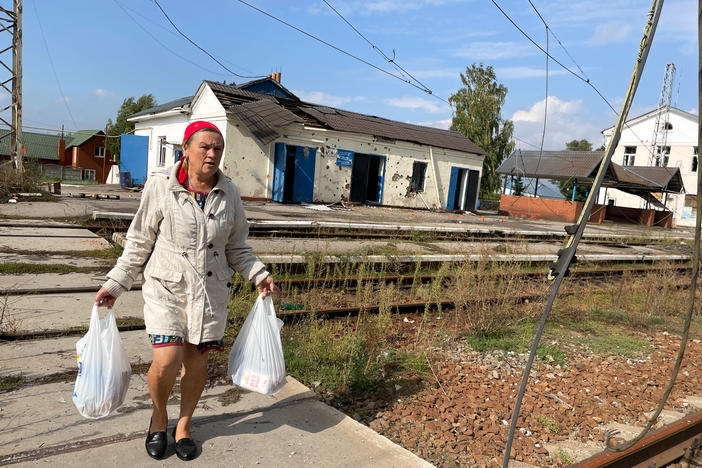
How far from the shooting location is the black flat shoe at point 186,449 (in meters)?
2.75

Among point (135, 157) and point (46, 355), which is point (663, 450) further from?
point (135, 157)

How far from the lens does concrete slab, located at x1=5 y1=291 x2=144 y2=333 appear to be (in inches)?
184

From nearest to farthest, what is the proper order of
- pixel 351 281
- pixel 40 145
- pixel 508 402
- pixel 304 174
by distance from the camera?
pixel 508 402
pixel 351 281
pixel 304 174
pixel 40 145

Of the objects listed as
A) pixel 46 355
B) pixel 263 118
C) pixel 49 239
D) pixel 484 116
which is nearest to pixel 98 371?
pixel 46 355

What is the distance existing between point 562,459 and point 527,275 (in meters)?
6.62

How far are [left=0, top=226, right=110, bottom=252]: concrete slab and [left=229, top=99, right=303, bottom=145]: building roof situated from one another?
40.7ft

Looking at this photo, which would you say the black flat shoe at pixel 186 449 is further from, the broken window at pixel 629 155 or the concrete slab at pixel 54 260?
the broken window at pixel 629 155

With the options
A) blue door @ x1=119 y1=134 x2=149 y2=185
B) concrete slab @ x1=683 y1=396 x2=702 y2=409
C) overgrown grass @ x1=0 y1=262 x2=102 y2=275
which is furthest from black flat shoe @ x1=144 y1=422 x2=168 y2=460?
blue door @ x1=119 y1=134 x2=149 y2=185

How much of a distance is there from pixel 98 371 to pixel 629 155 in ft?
187

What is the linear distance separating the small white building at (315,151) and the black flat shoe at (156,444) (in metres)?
19.4

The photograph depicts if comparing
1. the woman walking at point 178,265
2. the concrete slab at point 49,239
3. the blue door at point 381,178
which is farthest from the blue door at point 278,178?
the woman walking at point 178,265

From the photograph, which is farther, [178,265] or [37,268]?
[37,268]

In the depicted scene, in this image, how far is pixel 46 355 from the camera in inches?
158

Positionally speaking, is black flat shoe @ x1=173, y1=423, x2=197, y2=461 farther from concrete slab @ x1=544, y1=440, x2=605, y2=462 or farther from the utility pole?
the utility pole
